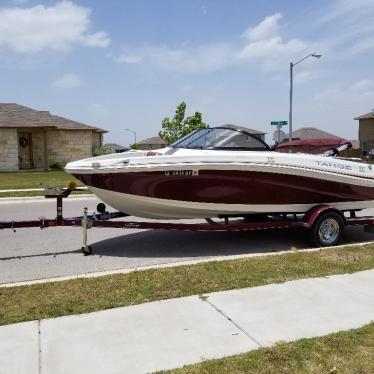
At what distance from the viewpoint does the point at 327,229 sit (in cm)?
753

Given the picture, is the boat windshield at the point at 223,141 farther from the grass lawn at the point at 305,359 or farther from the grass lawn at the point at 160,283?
the grass lawn at the point at 305,359

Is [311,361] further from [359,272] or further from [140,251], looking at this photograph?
[140,251]

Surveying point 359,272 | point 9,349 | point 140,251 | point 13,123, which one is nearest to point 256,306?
point 359,272

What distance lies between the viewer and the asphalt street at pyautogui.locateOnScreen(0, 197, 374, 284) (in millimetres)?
6340

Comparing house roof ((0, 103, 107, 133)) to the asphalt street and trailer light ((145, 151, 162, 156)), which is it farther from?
trailer light ((145, 151, 162, 156))

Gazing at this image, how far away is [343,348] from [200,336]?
3.77ft

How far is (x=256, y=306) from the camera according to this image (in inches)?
180

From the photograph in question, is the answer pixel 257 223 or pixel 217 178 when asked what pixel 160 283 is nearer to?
pixel 217 178

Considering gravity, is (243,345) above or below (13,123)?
below

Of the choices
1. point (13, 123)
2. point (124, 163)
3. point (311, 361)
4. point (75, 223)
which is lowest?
point (311, 361)

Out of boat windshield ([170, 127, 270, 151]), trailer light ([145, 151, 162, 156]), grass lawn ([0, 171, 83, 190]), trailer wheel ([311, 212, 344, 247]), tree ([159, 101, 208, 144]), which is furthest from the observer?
tree ([159, 101, 208, 144])

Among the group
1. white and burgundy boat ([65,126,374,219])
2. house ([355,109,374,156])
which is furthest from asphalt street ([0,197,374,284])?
house ([355,109,374,156])

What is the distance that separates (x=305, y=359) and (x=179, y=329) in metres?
1.11

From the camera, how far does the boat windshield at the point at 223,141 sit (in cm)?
721
